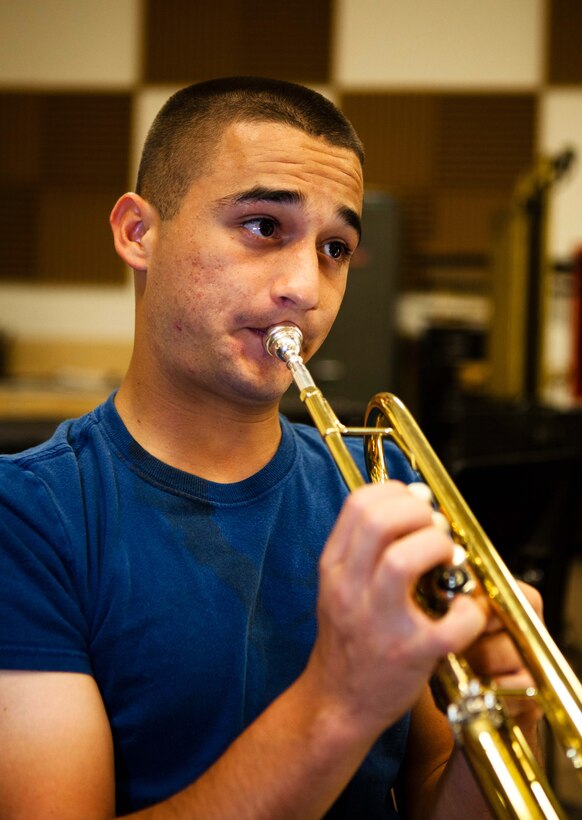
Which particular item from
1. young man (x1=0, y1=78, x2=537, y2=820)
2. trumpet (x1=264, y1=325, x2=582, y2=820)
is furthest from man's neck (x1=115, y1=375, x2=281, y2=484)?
trumpet (x1=264, y1=325, x2=582, y2=820)

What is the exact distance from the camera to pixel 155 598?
3.01ft

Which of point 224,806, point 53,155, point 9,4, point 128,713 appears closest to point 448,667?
point 224,806

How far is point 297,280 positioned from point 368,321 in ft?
12.0

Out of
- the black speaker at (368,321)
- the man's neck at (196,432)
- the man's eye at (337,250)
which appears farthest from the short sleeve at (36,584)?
the black speaker at (368,321)

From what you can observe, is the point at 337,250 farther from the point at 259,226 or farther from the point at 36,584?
the point at 36,584

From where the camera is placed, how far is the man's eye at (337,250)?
1.06m

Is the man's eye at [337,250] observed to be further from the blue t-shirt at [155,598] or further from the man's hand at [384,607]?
the man's hand at [384,607]

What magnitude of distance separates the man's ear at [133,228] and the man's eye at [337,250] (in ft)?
0.74

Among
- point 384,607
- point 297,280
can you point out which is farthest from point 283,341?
point 384,607

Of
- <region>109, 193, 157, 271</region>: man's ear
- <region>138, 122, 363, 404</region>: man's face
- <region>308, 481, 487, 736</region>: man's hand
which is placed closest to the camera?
<region>308, 481, 487, 736</region>: man's hand

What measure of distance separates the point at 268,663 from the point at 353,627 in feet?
1.08

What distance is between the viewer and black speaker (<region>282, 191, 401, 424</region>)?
15.0ft

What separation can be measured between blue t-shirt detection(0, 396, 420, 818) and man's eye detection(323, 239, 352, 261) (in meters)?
0.30

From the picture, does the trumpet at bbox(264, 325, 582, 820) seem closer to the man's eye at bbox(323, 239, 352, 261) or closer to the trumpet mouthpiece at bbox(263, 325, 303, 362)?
the trumpet mouthpiece at bbox(263, 325, 303, 362)
